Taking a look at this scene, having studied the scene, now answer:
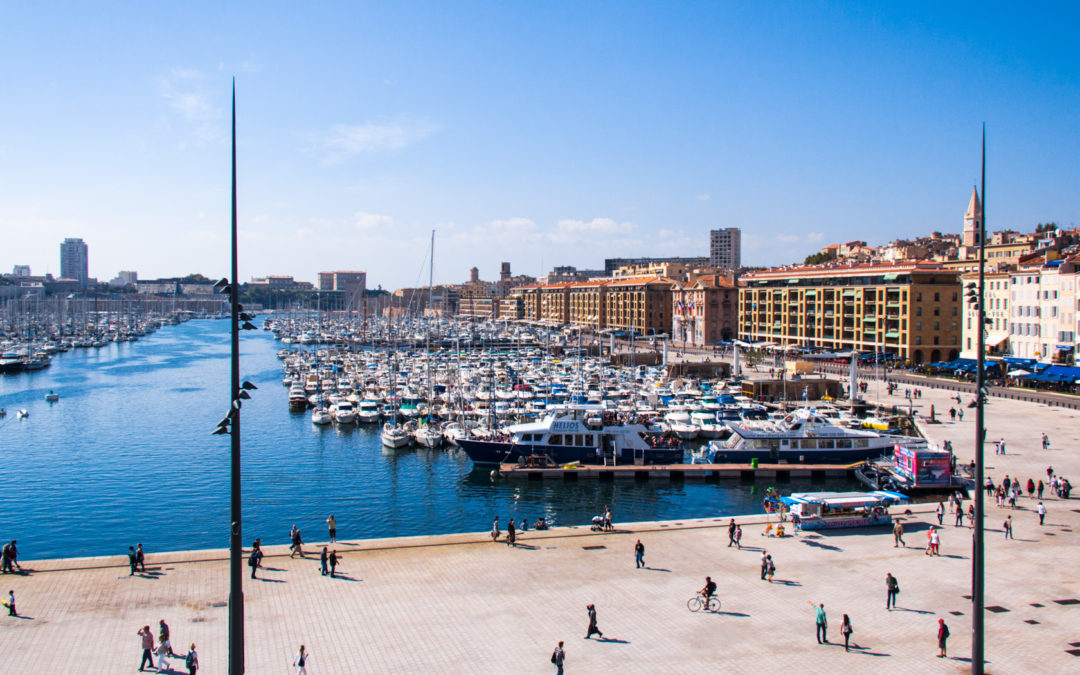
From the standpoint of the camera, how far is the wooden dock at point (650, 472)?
4259 cm

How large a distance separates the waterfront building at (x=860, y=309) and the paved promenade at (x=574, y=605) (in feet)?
228

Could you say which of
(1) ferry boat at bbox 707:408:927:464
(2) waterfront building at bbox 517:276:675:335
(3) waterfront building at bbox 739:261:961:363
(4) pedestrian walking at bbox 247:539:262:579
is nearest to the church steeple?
(3) waterfront building at bbox 739:261:961:363

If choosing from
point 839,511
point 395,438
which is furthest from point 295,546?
point 395,438

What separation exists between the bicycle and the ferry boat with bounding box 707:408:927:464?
25.2 m

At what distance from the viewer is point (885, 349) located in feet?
316

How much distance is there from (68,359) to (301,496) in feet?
A: 352

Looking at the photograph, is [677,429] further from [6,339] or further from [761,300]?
→ [6,339]

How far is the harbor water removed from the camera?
1336 inches

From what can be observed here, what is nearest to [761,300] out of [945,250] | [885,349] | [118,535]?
[885,349]

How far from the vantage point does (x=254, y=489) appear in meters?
41.4

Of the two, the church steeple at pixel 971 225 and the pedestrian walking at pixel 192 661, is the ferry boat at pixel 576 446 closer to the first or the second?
the pedestrian walking at pixel 192 661

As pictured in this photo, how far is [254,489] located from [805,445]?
31623 millimetres

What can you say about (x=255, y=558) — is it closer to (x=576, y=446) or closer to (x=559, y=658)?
(x=559, y=658)

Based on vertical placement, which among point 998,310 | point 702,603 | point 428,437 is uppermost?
point 998,310
